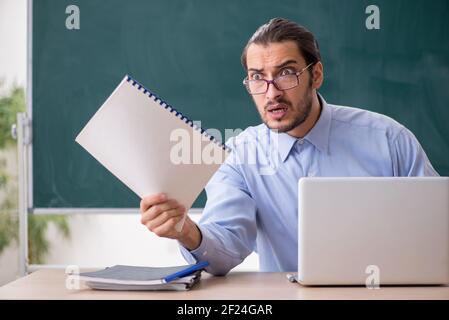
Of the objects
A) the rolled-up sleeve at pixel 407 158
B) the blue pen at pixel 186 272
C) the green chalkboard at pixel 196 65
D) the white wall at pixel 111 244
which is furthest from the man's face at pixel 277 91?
the white wall at pixel 111 244

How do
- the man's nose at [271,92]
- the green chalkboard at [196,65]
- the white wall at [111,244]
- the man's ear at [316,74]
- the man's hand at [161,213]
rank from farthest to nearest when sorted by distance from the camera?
the white wall at [111,244] → the green chalkboard at [196,65] → the man's ear at [316,74] → the man's nose at [271,92] → the man's hand at [161,213]

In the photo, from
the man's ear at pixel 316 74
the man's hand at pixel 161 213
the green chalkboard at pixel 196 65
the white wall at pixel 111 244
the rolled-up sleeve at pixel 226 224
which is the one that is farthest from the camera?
the white wall at pixel 111 244

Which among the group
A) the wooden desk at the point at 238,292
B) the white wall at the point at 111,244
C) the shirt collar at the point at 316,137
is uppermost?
the shirt collar at the point at 316,137

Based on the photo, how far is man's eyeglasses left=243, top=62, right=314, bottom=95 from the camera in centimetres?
214

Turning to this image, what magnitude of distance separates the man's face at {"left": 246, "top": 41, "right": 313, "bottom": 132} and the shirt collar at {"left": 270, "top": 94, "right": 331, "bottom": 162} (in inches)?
1.7

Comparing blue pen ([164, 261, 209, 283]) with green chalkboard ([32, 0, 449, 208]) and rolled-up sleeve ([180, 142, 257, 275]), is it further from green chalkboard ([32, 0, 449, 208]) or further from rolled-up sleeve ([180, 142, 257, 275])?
green chalkboard ([32, 0, 449, 208])

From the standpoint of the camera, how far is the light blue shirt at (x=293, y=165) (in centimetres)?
216

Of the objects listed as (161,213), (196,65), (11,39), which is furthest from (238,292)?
(11,39)

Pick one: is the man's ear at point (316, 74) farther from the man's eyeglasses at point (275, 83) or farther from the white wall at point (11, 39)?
the white wall at point (11, 39)

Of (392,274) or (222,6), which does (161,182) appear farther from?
(222,6)

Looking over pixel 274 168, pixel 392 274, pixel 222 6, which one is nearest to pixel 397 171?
pixel 274 168

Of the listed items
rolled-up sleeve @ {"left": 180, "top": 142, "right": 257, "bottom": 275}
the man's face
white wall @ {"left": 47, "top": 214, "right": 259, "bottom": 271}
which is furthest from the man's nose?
white wall @ {"left": 47, "top": 214, "right": 259, "bottom": 271}

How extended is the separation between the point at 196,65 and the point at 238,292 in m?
1.98
